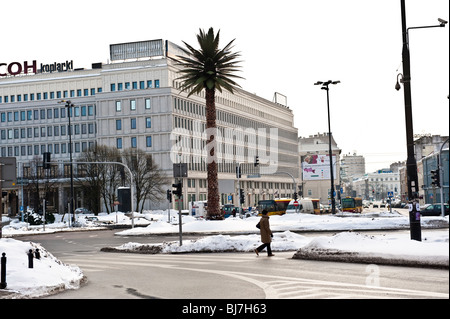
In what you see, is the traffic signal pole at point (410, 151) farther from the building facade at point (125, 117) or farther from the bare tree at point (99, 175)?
the building facade at point (125, 117)

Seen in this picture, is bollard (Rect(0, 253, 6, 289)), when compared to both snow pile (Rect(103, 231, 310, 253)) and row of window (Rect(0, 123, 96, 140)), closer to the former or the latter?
snow pile (Rect(103, 231, 310, 253))

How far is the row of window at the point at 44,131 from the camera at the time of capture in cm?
11550

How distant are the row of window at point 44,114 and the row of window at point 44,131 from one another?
5.91 feet

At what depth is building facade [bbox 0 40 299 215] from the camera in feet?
350

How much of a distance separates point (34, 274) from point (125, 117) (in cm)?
9660

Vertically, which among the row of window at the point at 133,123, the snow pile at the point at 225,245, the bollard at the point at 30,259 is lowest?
the snow pile at the point at 225,245

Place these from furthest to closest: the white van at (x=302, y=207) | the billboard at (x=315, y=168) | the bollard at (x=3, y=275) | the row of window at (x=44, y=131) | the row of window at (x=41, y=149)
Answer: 1. the billboard at (x=315, y=168)
2. the row of window at (x=41, y=149)
3. the row of window at (x=44, y=131)
4. the white van at (x=302, y=207)
5. the bollard at (x=3, y=275)

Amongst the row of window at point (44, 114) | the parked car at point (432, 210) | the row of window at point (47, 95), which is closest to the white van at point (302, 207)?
the parked car at point (432, 210)

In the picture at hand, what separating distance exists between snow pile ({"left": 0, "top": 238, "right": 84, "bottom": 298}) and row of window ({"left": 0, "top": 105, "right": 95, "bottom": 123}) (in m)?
101

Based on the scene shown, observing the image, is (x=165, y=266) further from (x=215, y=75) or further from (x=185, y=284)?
(x=215, y=75)

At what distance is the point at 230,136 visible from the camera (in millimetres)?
124562

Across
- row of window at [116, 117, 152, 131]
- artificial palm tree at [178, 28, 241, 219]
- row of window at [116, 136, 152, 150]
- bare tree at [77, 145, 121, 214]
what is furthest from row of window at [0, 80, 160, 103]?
artificial palm tree at [178, 28, 241, 219]
